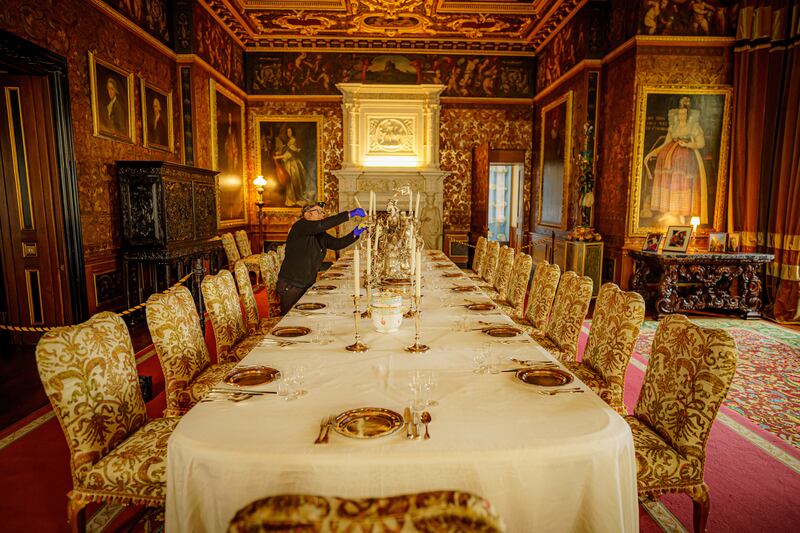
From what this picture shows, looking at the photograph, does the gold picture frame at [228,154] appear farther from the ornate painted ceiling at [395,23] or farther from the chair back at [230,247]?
the ornate painted ceiling at [395,23]

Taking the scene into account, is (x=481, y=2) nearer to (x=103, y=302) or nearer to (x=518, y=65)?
(x=518, y=65)

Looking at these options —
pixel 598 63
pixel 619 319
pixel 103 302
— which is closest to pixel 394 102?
pixel 598 63

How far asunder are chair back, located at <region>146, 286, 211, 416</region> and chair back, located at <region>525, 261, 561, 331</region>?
271 centimetres

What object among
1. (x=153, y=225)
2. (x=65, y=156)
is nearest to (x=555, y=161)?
(x=153, y=225)

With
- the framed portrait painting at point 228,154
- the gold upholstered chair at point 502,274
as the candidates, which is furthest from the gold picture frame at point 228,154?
the gold upholstered chair at point 502,274

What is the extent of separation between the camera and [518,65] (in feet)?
34.7

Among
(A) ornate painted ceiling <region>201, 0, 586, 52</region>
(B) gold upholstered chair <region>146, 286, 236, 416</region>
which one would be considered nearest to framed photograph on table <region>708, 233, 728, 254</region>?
(A) ornate painted ceiling <region>201, 0, 586, 52</region>

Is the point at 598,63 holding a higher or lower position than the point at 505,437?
higher

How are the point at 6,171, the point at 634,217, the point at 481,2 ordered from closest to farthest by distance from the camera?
the point at 6,171, the point at 634,217, the point at 481,2

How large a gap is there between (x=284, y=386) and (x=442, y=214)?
9.00 metres

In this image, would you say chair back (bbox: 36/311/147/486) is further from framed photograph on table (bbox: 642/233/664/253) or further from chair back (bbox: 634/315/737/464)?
framed photograph on table (bbox: 642/233/664/253)

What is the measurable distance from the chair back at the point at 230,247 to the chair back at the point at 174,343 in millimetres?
5601

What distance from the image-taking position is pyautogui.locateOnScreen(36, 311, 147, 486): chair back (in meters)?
1.88

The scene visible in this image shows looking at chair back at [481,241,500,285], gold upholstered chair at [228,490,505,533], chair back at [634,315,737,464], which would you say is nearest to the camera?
gold upholstered chair at [228,490,505,533]
